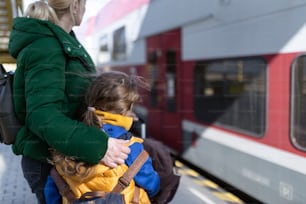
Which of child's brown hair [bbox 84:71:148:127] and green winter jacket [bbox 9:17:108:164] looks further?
child's brown hair [bbox 84:71:148:127]

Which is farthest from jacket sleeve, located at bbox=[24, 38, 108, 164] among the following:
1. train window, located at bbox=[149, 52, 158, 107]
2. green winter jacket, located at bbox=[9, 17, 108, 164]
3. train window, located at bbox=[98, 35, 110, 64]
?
train window, located at bbox=[98, 35, 110, 64]

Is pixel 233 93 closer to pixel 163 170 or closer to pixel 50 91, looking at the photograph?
pixel 163 170

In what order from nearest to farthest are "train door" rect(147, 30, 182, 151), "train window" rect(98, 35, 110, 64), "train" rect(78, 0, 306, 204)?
"train" rect(78, 0, 306, 204) < "train door" rect(147, 30, 182, 151) < "train window" rect(98, 35, 110, 64)

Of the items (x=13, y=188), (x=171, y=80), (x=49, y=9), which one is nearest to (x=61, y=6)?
(x=49, y=9)

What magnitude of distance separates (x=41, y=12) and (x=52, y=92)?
1.05 feet

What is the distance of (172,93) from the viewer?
5.29 m

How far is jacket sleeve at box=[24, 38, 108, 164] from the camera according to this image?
1158mm

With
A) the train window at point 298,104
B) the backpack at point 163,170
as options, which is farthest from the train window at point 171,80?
the backpack at point 163,170

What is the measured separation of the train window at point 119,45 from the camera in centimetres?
669

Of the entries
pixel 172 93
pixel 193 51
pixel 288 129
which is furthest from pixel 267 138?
pixel 172 93

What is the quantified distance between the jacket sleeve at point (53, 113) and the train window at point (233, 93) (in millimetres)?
2506

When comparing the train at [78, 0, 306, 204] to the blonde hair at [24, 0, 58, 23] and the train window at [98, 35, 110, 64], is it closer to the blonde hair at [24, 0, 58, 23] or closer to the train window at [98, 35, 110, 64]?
the blonde hair at [24, 0, 58, 23]

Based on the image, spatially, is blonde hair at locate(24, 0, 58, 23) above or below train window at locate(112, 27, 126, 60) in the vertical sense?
below

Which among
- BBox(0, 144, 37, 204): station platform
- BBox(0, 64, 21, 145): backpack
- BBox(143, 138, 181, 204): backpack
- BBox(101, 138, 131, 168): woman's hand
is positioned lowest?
BBox(0, 144, 37, 204): station platform
